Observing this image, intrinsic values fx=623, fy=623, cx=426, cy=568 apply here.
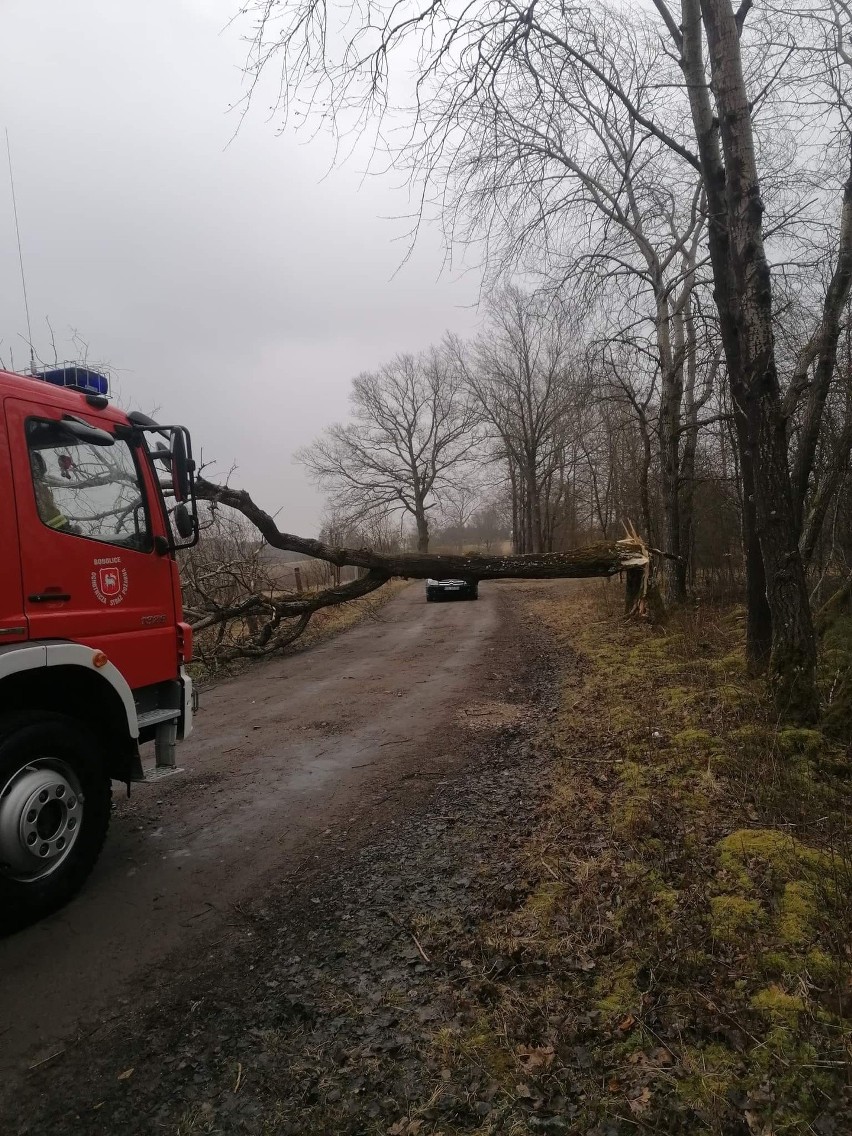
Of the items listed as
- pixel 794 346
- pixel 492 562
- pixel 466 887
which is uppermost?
pixel 794 346

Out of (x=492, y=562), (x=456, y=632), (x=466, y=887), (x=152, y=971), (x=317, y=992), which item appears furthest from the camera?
(x=456, y=632)

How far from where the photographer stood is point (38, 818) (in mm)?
3301

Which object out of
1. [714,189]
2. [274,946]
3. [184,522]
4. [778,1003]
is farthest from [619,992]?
[714,189]

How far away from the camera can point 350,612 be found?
1927 cm

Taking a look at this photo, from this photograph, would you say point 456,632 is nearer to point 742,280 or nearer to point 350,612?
point 350,612

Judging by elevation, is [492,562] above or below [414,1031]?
above

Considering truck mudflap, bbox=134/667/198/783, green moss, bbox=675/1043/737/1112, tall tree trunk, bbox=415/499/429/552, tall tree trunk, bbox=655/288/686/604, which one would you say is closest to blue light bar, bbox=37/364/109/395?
truck mudflap, bbox=134/667/198/783

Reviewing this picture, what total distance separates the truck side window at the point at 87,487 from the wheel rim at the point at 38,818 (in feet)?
4.43

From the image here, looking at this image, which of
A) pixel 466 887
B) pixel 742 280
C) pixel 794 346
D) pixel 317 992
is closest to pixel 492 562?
pixel 794 346

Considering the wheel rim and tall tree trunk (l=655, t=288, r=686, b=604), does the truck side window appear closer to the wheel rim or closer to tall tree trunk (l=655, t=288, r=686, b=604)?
the wheel rim

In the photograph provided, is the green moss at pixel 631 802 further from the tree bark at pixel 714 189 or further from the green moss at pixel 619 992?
the tree bark at pixel 714 189

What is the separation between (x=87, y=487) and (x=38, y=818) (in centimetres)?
189

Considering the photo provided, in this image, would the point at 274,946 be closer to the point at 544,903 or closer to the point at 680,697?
the point at 544,903

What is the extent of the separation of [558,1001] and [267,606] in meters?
9.86
